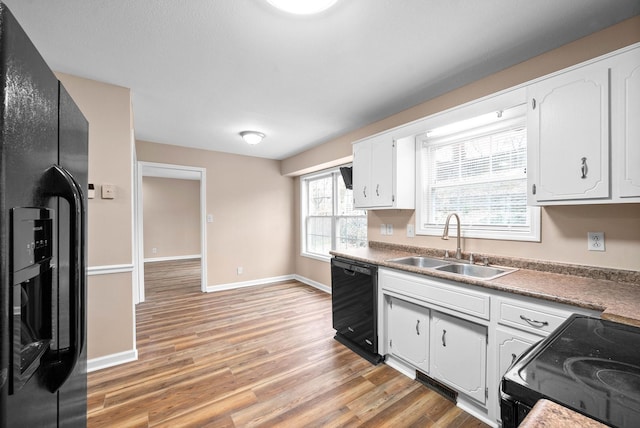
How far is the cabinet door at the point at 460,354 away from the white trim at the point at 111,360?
258 centimetres

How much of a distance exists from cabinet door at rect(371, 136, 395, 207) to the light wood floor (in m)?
1.55

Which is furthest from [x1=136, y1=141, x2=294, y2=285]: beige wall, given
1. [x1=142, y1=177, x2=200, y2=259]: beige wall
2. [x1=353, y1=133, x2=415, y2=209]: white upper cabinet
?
[x1=142, y1=177, x2=200, y2=259]: beige wall

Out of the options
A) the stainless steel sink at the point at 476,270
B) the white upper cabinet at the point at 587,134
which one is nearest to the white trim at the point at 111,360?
the stainless steel sink at the point at 476,270

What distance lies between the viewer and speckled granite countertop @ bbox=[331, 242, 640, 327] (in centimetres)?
122

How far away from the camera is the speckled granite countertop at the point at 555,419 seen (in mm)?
491

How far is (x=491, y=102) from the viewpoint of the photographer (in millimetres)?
1997

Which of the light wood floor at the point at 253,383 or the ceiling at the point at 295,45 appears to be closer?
the ceiling at the point at 295,45

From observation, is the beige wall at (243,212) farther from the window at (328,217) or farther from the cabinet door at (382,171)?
the cabinet door at (382,171)

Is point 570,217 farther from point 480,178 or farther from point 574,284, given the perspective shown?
point 480,178

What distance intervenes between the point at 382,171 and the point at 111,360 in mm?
3056

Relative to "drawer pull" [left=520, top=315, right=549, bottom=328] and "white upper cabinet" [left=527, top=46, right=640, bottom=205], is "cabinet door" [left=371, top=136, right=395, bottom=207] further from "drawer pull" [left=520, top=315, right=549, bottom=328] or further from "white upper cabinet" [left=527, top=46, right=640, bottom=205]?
"drawer pull" [left=520, top=315, right=549, bottom=328]

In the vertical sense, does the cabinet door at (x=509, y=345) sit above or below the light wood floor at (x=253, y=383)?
above

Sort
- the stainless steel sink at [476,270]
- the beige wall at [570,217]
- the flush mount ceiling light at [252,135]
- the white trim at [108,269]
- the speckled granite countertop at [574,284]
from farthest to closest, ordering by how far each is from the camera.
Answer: the flush mount ceiling light at [252,135], the white trim at [108,269], the stainless steel sink at [476,270], the beige wall at [570,217], the speckled granite countertop at [574,284]

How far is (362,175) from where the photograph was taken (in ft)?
10.1
